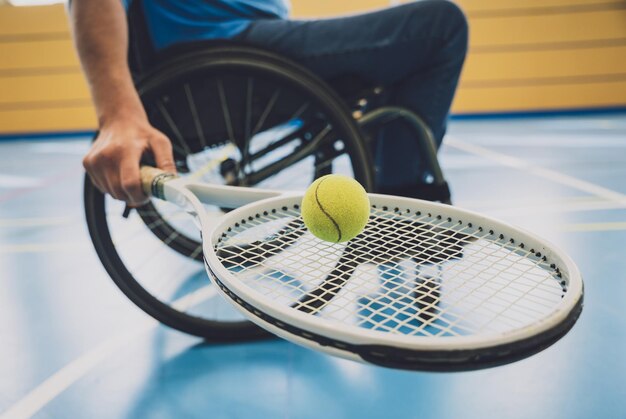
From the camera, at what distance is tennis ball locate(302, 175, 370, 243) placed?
1.74 feet

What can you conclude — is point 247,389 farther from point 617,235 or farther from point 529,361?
point 617,235

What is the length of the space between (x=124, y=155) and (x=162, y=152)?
66mm

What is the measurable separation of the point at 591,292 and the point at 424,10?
70 cm

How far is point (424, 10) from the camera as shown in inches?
32.4

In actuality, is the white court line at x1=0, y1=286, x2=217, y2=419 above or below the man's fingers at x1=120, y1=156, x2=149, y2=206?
below

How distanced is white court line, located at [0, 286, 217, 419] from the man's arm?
0.32 m

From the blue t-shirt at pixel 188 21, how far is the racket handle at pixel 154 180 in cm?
34

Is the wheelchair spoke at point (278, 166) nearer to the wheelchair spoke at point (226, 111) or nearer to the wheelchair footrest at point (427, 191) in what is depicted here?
the wheelchair spoke at point (226, 111)

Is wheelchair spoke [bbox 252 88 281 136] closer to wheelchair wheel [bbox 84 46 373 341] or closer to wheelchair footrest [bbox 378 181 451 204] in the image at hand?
wheelchair wheel [bbox 84 46 373 341]

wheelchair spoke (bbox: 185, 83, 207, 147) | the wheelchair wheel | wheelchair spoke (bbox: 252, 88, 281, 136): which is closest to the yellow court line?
the wheelchair wheel

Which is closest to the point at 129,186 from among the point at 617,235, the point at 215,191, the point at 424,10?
the point at 215,191

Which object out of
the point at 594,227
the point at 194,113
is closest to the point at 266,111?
the point at 194,113

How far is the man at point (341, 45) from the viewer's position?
28.3 inches

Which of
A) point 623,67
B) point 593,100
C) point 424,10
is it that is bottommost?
point 593,100
